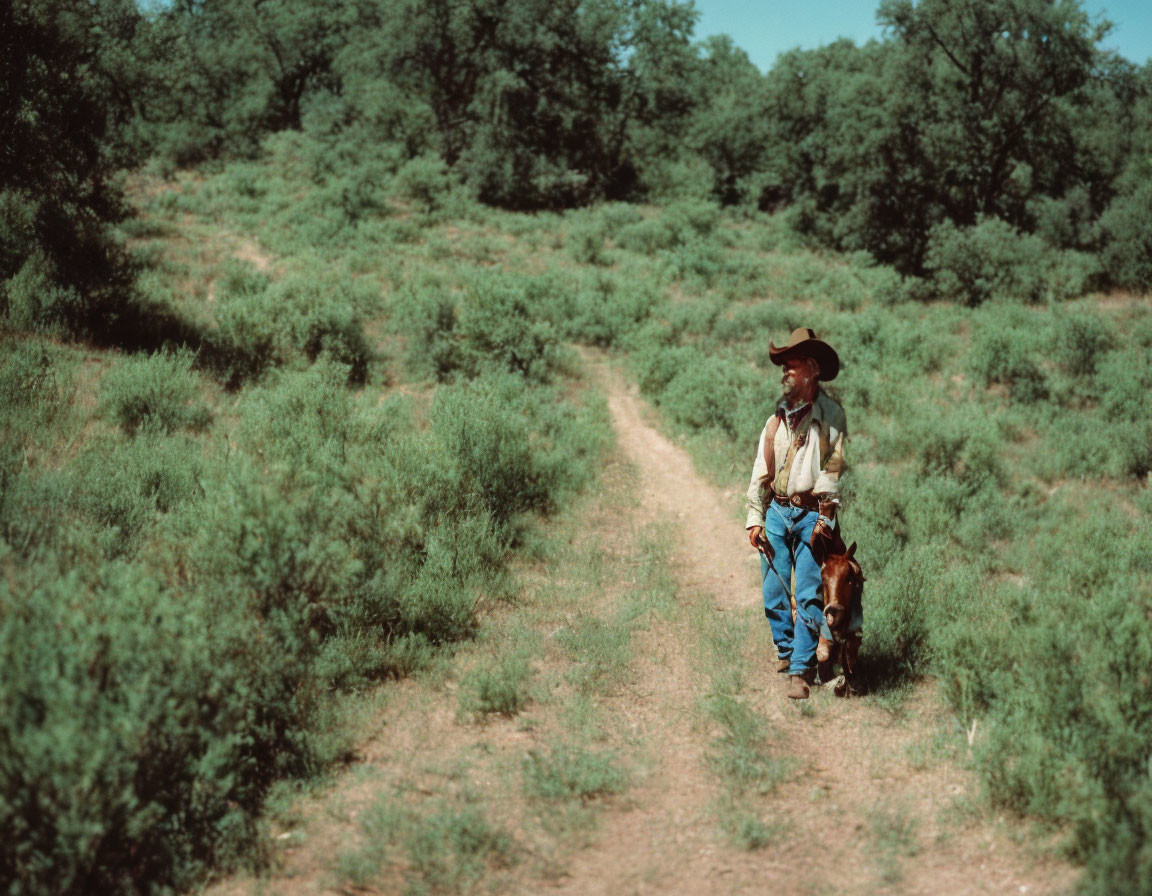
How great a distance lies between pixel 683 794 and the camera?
3957 mm

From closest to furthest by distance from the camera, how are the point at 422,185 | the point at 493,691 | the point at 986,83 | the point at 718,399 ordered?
the point at 493,691 → the point at 718,399 → the point at 986,83 → the point at 422,185

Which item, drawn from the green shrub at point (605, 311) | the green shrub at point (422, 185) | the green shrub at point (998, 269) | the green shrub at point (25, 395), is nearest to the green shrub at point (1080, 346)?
the green shrub at point (998, 269)

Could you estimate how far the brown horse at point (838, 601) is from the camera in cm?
464

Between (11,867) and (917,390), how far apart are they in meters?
11.3

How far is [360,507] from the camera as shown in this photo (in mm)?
5941

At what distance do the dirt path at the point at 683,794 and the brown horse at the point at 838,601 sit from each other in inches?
9.1

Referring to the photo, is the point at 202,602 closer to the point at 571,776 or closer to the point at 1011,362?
the point at 571,776

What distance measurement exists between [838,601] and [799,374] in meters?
1.47

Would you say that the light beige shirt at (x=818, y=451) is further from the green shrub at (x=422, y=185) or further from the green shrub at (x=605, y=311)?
the green shrub at (x=422, y=185)

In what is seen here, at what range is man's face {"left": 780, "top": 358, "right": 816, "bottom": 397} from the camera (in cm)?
481

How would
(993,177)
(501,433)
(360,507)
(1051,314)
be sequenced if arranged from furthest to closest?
(993,177) → (1051,314) → (501,433) → (360,507)

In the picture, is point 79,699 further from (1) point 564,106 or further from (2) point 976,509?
(1) point 564,106

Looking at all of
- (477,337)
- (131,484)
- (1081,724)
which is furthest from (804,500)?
(477,337)

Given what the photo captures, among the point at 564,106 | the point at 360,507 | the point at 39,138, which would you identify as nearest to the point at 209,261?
the point at 39,138
